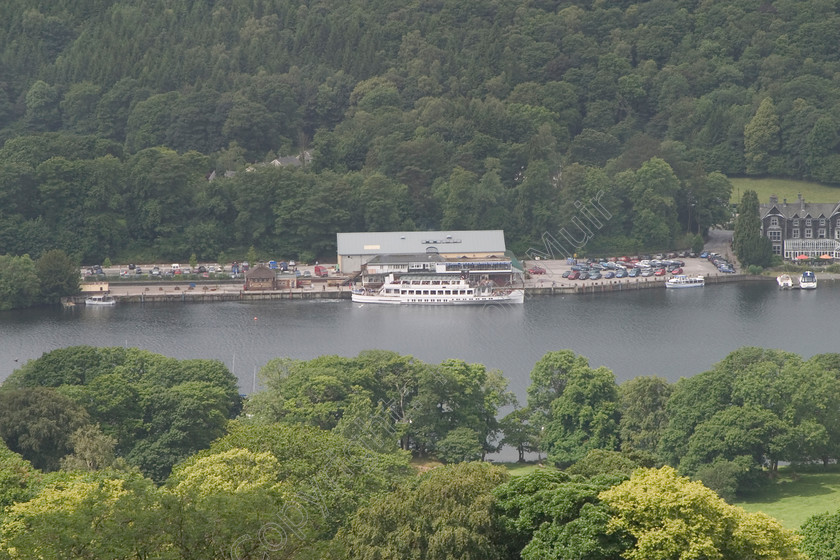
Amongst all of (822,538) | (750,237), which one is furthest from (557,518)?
(750,237)

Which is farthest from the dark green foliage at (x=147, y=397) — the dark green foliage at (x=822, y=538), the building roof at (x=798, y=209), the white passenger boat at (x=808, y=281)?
the building roof at (x=798, y=209)

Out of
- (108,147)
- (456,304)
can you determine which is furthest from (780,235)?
(108,147)

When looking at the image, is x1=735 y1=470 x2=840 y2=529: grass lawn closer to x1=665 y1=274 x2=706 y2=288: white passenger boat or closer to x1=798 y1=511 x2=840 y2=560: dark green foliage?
x1=798 y1=511 x2=840 y2=560: dark green foliage

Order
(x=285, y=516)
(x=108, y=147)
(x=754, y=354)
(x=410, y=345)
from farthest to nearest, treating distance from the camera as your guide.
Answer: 1. (x=108, y=147)
2. (x=410, y=345)
3. (x=754, y=354)
4. (x=285, y=516)

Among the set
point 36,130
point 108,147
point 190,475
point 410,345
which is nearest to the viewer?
point 190,475

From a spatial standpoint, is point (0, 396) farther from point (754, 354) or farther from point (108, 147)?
point (108, 147)
